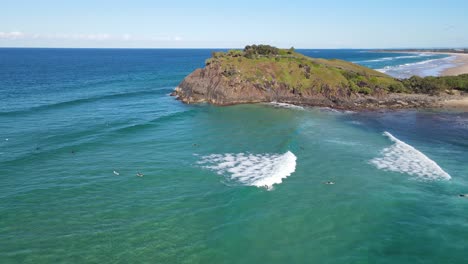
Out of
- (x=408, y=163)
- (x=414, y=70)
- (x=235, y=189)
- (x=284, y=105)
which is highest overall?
(x=414, y=70)

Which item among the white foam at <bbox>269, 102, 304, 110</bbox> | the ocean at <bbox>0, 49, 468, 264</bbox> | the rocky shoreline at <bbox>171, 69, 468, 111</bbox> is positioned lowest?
the ocean at <bbox>0, 49, 468, 264</bbox>

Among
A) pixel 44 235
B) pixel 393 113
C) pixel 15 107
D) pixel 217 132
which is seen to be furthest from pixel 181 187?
pixel 15 107

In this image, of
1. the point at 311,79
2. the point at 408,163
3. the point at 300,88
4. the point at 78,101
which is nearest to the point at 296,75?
the point at 311,79

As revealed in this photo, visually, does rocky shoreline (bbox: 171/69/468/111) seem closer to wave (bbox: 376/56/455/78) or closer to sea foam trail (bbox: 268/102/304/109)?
sea foam trail (bbox: 268/102/304/109)

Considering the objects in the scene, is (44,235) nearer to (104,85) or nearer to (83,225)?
(83,225)

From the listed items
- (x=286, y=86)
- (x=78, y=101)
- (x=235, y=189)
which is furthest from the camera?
(x=286, y=86)

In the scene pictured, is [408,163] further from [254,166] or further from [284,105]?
[284,105]

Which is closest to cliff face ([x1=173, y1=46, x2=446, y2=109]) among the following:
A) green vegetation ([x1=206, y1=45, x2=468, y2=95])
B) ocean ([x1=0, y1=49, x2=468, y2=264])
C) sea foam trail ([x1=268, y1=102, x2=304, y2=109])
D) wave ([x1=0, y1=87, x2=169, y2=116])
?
green vegetation ([x1=206, y1=45, x2=468, y2=95])
